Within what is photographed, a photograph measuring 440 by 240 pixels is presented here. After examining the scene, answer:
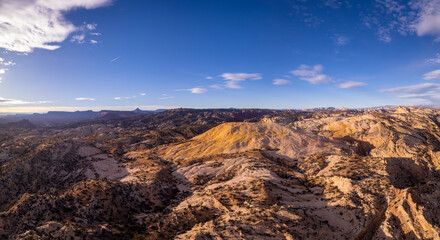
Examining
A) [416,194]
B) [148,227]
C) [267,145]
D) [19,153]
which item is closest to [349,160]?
[416,194]

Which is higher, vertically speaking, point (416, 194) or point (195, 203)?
point (416, 194)

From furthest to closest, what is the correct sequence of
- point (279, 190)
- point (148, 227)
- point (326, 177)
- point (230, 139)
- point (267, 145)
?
point (230, 139)
point (267, 145)
point (326, 177)
point (279, 190)
point (148, 227)

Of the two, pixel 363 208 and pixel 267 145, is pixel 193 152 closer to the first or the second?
pixel 267 145

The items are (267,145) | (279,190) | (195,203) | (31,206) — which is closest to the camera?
→ (31,206)

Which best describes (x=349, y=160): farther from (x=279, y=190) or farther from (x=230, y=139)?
(x=230, y=139)

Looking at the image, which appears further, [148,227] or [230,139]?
[230,139]

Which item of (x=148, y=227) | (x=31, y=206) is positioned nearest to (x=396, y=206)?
(x=148, y=227)
